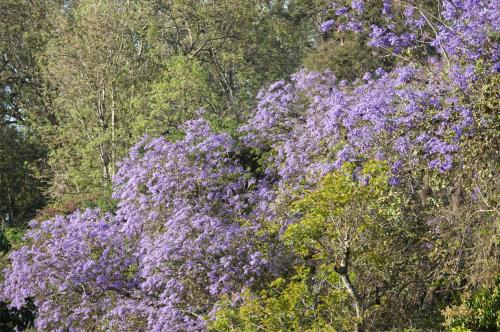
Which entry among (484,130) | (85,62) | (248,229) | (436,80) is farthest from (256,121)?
(85,62)

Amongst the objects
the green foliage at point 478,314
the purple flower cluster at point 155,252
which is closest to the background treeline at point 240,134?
the green foliage at point 478,314

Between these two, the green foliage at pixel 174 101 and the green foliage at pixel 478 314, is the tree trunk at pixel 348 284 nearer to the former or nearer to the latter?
the green foliage at pixel 478 314

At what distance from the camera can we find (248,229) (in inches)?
432

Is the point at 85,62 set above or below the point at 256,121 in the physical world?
above

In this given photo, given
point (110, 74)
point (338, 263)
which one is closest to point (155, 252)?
point (338, 263)

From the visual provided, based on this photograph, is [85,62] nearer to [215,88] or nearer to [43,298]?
[215,88]

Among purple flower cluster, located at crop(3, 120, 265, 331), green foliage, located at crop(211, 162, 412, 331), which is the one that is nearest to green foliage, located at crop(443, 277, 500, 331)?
green foliage, located at crop(211, 162, 412, 331)

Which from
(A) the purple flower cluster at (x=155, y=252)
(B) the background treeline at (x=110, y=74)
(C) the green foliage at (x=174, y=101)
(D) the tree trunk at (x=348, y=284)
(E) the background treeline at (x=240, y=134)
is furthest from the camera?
(B) the background treeline at (x=110, y=74)

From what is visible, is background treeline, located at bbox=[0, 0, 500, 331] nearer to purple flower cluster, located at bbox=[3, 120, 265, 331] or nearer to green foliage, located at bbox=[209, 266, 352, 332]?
green foliage, located at bbox=[209, 266, 352, 332]

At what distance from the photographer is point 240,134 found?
17.0 meters

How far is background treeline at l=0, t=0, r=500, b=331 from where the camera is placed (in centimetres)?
838

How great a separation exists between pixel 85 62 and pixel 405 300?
586 inches

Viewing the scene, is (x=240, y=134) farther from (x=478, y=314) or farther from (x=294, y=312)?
(x=478, y=314)

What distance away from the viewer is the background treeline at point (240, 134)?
330 inches
